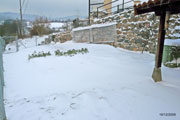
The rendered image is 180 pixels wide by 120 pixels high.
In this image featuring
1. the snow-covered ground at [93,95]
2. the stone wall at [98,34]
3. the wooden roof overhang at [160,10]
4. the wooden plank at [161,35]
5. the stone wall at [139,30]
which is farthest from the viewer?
the stone wall at [98,34]

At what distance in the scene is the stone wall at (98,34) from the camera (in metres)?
7.38

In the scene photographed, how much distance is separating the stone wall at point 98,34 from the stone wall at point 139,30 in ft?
1.18

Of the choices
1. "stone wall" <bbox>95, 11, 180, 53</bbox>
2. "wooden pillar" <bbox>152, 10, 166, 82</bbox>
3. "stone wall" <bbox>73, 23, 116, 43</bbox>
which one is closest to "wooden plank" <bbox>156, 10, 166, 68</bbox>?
"wooden pillar" <bbox>152, 10, 166, 82</bbox>

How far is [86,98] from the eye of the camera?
2449 mm

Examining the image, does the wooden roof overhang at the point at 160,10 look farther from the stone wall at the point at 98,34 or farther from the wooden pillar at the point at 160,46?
the stone wall at the point at 98,34

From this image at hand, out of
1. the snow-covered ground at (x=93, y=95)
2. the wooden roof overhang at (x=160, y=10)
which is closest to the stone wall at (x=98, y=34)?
the snow-covered ground at (x=93, y=95)

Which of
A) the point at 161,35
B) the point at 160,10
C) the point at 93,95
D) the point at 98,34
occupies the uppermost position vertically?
the point at 160,10

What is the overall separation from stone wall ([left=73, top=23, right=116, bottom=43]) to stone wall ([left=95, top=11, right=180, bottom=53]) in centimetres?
36

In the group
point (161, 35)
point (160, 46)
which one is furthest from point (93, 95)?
point (161, 35)

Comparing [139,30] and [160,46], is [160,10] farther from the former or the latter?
[139,30]

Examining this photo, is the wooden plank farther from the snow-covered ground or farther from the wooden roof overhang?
the snow-covered ground

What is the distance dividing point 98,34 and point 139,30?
2.49 m

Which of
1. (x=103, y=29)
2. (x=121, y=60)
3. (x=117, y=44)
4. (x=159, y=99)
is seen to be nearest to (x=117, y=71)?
(x=121, y=60)

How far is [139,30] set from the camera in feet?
20.5
